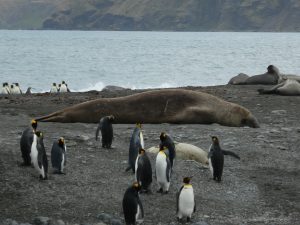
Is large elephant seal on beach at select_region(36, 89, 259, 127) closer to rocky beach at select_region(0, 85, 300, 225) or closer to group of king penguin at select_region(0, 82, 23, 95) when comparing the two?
rocky beach at select_region(0, 85, 300, 225)

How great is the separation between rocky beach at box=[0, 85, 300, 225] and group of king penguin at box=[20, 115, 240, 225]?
0.15 m

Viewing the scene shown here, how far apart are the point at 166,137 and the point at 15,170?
2.21 metres

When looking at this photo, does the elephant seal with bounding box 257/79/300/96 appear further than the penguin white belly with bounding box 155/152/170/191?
Yes

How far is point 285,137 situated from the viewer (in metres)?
12.7

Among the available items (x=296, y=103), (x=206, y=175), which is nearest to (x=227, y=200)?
(x=206, y=175)

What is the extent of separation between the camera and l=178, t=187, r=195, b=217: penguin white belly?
8125mm

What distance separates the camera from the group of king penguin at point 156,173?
7953mm

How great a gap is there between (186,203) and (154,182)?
155cm

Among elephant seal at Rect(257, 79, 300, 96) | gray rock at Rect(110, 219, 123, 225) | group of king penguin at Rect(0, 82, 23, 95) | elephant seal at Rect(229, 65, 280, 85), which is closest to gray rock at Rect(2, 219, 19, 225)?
gray rock at Rect(110, 219, 123, 225)

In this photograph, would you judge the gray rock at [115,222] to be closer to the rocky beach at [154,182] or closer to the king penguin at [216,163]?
the rocky beach at [154,182]

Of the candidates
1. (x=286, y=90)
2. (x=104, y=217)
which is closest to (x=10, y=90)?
(x=286, y=90)

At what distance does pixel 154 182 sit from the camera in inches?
380

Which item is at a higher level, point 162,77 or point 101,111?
point 162,77

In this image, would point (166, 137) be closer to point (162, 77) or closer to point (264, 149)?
point (264, 149)
